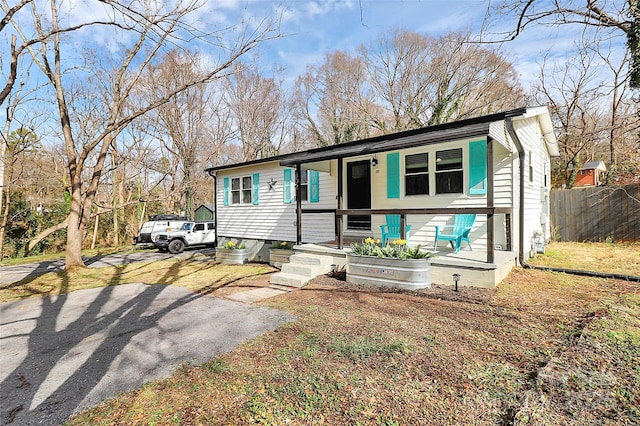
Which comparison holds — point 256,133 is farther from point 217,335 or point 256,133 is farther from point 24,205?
point 217,335

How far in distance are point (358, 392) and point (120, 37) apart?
7812 mm

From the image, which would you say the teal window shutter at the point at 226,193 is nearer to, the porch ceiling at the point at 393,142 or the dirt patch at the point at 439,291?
the porch ceiling at the point at 393,142

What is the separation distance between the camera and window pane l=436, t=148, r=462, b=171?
723cm

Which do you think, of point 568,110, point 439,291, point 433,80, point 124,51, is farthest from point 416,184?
point 568,110

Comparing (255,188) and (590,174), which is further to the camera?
(590,174)

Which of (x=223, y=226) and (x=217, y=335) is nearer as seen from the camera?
(x=217, y=335)

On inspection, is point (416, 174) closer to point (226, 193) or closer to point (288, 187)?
point (288, 187)

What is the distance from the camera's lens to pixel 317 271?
22.6 ft

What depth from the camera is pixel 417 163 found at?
7.78 m

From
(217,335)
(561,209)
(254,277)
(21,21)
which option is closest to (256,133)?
(21,21)

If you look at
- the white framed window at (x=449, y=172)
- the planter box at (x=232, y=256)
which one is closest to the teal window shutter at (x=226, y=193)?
the planter box at (x=232, y=256)

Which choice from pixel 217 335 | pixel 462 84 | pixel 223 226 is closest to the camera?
pixel 217 335

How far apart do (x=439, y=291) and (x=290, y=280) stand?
283 centimetres

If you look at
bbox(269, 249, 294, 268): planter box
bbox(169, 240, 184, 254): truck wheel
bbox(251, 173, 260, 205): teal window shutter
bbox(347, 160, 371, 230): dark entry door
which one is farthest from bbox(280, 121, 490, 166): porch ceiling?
bbox(169, 240, 184, 254): truck wheel
